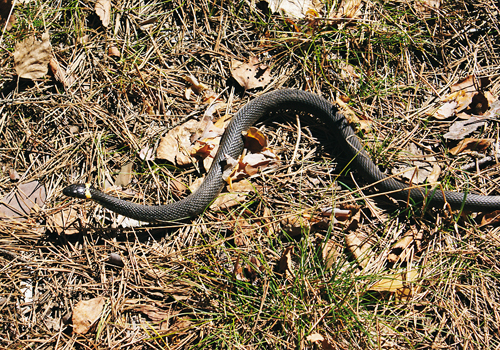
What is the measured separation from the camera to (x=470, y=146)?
3480 mm

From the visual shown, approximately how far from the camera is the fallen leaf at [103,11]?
378cm

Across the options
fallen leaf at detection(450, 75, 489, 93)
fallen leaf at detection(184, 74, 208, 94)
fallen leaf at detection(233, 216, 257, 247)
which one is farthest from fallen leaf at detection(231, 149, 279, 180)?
fallen leaf at detection(450, 75, 489, 93)

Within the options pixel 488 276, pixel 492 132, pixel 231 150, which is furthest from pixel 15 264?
pixel 492 132

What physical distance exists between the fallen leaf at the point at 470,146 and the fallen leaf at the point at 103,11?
418 cm

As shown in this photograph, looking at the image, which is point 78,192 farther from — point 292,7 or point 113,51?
point 292,7

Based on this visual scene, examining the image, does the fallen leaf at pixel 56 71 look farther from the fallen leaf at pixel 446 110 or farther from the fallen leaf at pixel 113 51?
the fallen leaf at pixel 446 110

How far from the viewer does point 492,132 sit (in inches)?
140

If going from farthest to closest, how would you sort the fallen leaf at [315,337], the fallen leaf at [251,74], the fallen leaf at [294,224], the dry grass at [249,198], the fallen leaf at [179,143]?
the fallen leaf at [251,74]
the fallen leaf at [179,143]
the fallen leaf at [294,224]
the dry grass at [249,198]
the fallen leaf at [315,337]

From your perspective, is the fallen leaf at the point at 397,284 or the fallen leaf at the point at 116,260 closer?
the fallen leaf at the point at 397,284

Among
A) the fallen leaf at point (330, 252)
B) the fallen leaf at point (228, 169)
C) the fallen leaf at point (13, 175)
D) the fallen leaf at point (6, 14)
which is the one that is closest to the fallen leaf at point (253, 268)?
the fallen leaf at point (330, 252)

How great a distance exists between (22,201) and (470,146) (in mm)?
4812

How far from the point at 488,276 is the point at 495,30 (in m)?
2.85

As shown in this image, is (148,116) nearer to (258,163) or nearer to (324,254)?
(258,163)

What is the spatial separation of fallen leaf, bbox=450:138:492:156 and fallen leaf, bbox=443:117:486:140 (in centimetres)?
7
